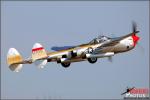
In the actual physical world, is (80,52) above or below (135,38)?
below

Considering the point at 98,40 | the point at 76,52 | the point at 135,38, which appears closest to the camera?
the point at 76,52

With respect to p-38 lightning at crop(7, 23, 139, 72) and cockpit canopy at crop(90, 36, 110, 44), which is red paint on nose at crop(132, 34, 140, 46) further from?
cockpit canopy at crop(90, 36, 110, 44)

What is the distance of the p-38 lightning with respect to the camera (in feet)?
356

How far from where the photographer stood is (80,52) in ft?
363

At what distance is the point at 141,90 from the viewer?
17388cm

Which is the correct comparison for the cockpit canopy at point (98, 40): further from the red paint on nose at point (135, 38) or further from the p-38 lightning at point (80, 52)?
the red paint on nose at point (135, 38)

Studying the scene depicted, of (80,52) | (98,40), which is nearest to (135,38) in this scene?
(98,40)

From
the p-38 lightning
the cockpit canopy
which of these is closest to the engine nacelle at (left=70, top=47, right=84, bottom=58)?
the p-38 lightning

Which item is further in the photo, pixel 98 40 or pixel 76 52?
pixel 98 40

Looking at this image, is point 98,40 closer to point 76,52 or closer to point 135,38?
point 76,52

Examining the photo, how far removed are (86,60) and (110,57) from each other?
11.2ft

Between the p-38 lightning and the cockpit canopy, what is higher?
the cockpit canopy

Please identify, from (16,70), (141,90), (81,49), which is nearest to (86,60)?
(81,49)

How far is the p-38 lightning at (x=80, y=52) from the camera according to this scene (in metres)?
108
